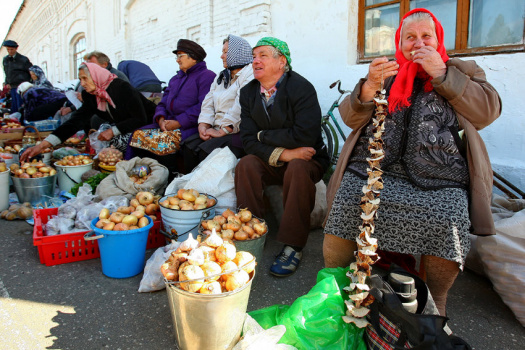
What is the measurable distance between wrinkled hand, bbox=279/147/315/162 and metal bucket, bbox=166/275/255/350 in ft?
4.14

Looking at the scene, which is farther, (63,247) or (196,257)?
(63,247)

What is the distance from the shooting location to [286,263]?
8.34 feet

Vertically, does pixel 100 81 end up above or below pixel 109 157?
above

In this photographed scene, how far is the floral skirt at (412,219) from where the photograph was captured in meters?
1.80

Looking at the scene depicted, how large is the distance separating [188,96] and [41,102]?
4.95 meters

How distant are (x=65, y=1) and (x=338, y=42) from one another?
41.8 feet

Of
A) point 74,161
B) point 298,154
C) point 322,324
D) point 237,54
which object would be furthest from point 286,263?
point 74,161

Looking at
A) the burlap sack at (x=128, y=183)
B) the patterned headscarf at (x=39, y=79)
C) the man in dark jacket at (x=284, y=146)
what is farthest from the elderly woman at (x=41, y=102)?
the man in dark jacket at (x=284, y=146)

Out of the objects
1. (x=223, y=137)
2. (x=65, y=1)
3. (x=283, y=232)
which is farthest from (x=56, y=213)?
(x=65, y=1)

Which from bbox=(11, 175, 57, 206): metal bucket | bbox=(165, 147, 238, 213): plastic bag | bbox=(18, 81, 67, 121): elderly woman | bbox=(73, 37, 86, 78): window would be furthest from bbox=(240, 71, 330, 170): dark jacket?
bbox=(73, 37, 86, 78): window

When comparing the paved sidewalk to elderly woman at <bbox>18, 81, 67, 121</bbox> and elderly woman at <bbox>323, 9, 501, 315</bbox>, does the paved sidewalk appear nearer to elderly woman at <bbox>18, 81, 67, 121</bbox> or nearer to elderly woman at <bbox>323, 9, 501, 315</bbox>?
elderly woman at <bbox>323, 9, 501, 315</bbox>

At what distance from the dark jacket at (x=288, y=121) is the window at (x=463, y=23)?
5.13ft

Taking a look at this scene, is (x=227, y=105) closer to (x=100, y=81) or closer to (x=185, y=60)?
(x=185, y=60)

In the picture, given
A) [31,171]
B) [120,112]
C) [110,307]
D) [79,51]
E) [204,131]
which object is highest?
[79,51]
